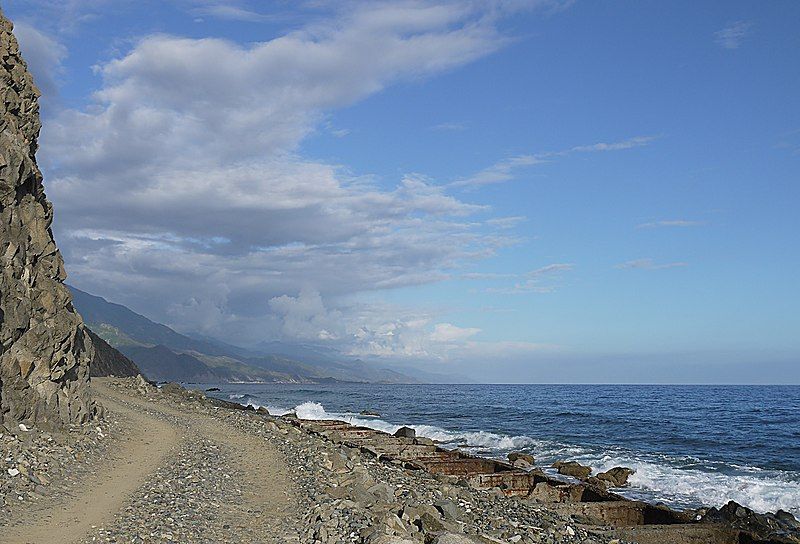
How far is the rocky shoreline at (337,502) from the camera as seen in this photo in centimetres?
1259

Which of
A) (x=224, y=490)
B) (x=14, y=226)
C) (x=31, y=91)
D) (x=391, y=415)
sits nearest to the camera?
(x=224, y=490)

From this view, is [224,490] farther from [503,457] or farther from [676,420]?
[676,420]

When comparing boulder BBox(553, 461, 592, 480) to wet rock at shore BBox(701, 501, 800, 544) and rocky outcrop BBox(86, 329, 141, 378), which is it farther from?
rocky outcrop BBox(86, 329, 141, 378)

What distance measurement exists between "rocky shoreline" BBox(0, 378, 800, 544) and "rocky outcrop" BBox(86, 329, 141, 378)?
2561 inches

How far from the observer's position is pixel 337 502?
47.7 ft

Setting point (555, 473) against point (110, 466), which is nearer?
point (110, 466)

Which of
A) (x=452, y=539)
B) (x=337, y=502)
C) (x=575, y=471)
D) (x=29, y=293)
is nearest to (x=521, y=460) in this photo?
(x=575, y=471)

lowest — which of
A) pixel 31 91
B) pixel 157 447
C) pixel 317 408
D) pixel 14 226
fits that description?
pixel 317 408

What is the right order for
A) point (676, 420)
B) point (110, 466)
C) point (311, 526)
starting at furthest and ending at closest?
point (676, 420) < point (110, 466) < point (311, 526)

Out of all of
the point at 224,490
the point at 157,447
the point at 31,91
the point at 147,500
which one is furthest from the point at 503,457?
the point at 31,91

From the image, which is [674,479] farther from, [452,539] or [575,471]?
[452,539]

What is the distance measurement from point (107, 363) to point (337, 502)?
85.6m

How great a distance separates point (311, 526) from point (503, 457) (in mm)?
25100

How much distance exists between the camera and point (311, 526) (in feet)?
43.2
